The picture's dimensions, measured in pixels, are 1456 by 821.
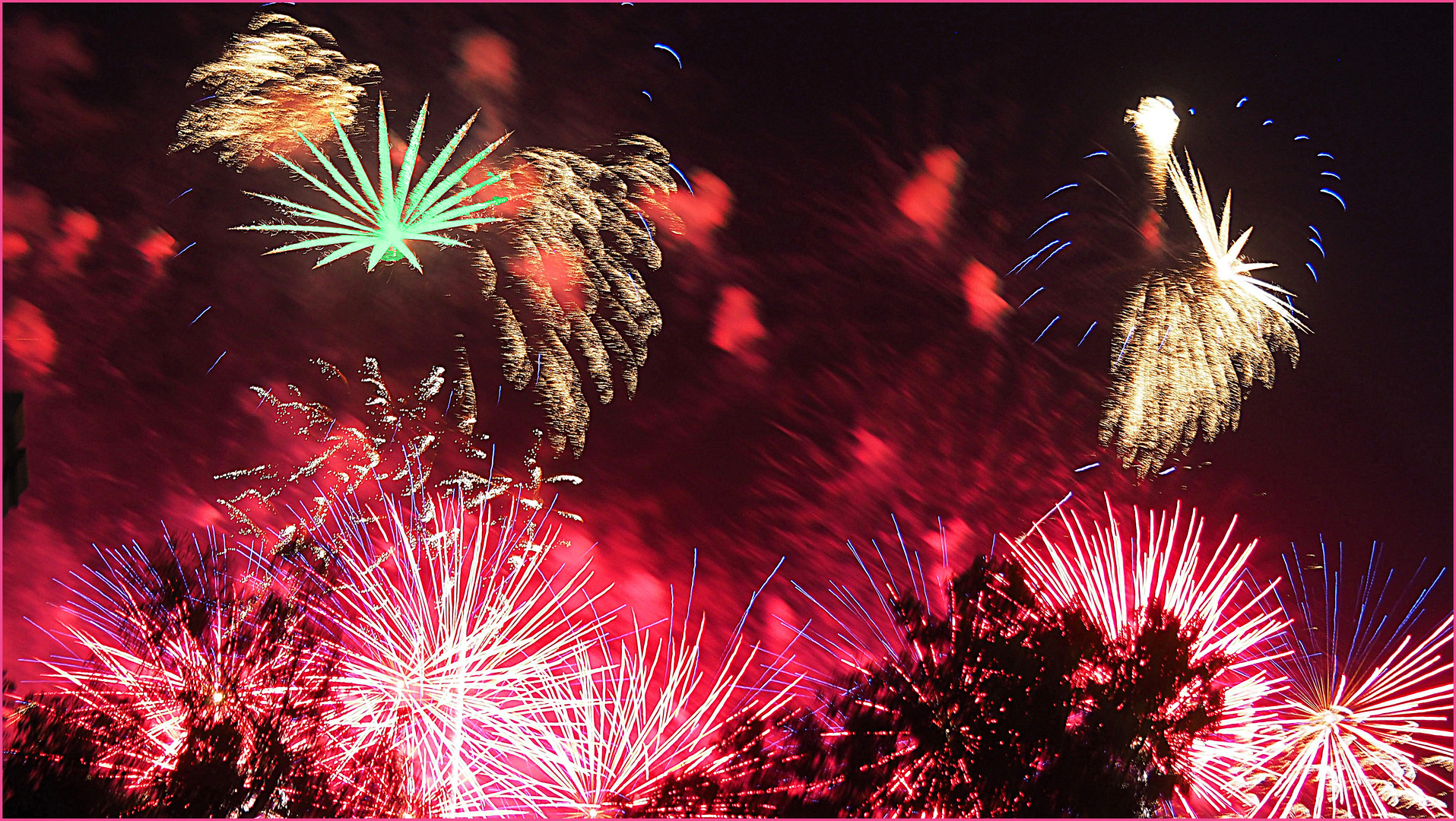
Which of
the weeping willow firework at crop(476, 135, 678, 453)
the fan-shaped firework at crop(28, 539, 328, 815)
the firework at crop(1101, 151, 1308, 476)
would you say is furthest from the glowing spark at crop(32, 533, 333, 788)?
the firework at crop(1101, 151, 1308, 476)

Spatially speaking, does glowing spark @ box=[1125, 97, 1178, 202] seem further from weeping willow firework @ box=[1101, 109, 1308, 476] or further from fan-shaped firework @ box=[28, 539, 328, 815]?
fan-shaped firework @ box=[28, 539, 328, 815]

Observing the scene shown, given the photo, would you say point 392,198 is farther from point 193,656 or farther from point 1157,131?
point 1157,131

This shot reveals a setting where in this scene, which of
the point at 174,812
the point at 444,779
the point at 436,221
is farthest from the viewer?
the point at 436,221

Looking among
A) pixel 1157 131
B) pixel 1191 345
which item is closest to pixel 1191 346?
pixel 1191 345

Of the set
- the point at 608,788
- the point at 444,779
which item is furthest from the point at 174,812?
the point at 608,788

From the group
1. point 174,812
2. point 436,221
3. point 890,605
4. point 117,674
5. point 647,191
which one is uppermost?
point 647,191

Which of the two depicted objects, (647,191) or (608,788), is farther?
(647,191)

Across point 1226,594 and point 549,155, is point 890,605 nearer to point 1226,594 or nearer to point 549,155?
point 1226,594
